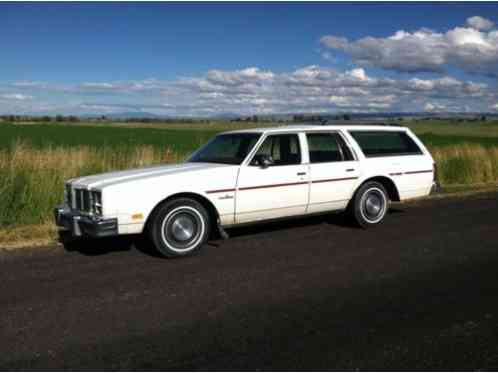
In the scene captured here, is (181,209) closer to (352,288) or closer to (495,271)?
(352,288)

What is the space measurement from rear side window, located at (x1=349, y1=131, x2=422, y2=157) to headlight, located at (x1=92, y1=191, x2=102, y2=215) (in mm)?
4238

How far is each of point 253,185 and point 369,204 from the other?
7.57 ft

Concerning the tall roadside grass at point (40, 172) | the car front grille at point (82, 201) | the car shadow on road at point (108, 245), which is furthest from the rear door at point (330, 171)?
→ the tall roadside grass at point (40, 172)

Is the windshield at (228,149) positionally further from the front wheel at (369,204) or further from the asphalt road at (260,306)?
the front wheel at (369,204)

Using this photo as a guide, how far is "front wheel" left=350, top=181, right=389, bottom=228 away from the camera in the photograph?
26.3 feet

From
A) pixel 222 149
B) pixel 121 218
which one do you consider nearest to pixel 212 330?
pixel 121 218

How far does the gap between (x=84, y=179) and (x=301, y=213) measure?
3.12m

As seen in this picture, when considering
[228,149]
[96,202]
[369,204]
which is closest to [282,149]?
[228,149]

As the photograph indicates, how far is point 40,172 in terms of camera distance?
31.1 feet

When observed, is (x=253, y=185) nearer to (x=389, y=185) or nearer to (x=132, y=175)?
(x=132, y=175)

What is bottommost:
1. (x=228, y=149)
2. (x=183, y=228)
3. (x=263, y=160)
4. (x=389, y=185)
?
(x=183, y=228)

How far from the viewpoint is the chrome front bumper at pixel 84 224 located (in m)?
5.90

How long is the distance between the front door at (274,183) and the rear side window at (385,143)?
4.52 ft

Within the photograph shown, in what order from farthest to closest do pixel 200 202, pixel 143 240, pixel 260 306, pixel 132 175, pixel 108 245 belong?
pixel 143 240 < pixel 108 245 < pixel 200 202 < pixel 132 175 < pixel 260 306
